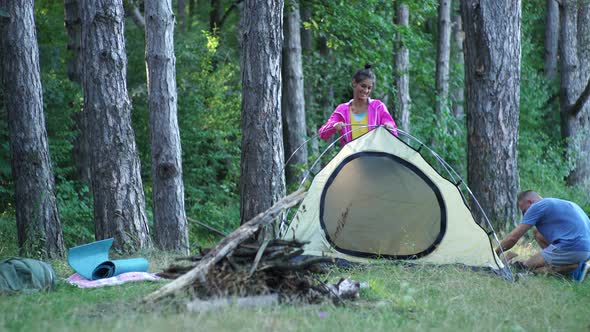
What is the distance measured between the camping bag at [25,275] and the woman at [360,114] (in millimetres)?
3294

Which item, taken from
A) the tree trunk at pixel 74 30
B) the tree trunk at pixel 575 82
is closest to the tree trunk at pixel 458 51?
the tree trunk at pixel 575 82

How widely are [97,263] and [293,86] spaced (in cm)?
961

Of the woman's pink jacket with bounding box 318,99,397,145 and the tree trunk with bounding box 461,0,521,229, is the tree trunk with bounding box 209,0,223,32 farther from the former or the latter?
the woman's pink jacket with bounding box 318,99,397,145

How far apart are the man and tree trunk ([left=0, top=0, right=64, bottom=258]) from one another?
211 inches

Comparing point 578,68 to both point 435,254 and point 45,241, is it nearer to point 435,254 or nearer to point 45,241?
point 435,254

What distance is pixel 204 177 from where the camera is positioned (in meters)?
18.0

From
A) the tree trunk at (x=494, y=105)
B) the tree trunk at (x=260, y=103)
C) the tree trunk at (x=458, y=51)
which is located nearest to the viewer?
the tree trunk at (x=260, y=103)

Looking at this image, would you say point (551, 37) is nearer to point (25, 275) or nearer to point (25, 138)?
point (25, 138)

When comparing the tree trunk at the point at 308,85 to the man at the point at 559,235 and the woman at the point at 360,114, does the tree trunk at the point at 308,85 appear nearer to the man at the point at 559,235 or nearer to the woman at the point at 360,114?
the woman at the point at 360,114

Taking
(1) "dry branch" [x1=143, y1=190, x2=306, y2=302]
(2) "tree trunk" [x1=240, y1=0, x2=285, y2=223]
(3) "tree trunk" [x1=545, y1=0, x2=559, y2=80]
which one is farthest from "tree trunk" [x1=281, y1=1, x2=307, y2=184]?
(3) "tree trunk" [x1=545, y1=0, x2=559, y2=80]

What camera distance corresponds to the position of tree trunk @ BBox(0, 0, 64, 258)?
9359mm

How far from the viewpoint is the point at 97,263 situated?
7.19m

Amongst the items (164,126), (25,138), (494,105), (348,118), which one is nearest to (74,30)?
(164,126)

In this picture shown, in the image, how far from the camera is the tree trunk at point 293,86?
16.0m
